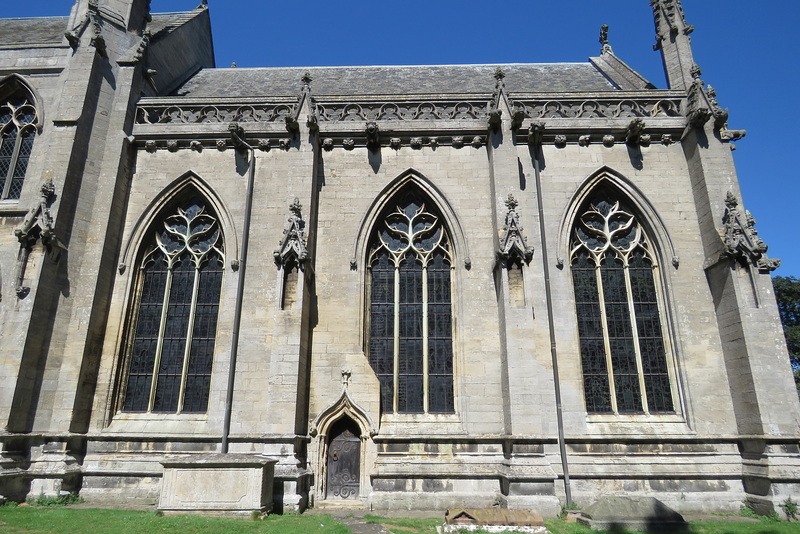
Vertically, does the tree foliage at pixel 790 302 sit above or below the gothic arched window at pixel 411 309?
above

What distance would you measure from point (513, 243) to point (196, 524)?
27.3 feet

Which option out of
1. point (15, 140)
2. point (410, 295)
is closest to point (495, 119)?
point (410, 295)

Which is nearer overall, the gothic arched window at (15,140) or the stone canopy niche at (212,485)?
the stone canopy niche at (212,485)

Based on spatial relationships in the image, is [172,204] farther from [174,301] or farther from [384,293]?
[384,293]

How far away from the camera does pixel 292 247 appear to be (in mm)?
11734

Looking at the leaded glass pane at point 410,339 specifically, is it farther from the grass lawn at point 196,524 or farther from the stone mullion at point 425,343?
the grass lawn at point 196,524

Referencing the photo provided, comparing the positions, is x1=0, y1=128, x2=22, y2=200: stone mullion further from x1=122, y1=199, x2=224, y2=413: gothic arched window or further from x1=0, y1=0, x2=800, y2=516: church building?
x1=122, y1=199, x2=224, y2=413: gothic arched window

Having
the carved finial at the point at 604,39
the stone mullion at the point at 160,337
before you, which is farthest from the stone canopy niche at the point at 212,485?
the carved finial at the point at 604,39

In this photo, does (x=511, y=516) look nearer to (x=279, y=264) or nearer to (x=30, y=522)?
(x=279, y=264)

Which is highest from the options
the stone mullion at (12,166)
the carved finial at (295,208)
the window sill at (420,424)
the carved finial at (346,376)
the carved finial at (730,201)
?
the stone mullion at (12,166)

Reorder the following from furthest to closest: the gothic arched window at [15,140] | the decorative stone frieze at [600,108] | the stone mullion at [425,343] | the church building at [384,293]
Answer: the decorative stone frieze at [600,108]
the gothic arched window at [15,140]
the stone mullion at [425,343]
the church building at [384,293]

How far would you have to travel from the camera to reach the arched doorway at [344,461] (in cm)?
1134

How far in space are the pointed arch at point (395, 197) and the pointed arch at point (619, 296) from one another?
261 centimetres

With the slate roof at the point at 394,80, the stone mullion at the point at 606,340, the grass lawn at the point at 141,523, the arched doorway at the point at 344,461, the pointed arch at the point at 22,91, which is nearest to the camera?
the grass lawn at the point at 141,523
